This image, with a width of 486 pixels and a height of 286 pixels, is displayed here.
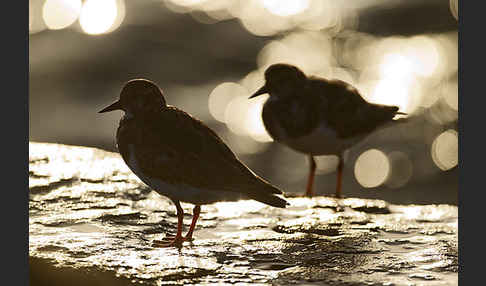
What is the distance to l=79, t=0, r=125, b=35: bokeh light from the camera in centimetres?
2728

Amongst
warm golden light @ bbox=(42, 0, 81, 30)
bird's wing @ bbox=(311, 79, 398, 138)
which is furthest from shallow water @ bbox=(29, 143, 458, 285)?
warm golden light @ bbox=(42, 0, 81, 30)

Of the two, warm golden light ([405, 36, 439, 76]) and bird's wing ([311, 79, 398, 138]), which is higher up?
warm golden light ([405, 36, 439, 76])

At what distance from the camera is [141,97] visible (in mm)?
9164

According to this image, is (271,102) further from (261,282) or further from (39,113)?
(39,113)

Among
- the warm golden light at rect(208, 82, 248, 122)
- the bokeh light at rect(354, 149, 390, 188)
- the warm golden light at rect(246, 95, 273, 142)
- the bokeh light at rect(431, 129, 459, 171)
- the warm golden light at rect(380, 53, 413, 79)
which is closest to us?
the bokeh light at rect(354, 149, 390, 188)

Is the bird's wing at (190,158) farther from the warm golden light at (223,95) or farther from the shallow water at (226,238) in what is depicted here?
the warm golden light at (223,95)

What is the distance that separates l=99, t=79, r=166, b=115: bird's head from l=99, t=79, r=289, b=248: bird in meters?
0.16

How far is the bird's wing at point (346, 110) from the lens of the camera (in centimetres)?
1154

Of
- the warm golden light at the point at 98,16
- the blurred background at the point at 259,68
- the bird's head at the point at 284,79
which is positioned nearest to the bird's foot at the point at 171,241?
the bird's head at the point at 284,79

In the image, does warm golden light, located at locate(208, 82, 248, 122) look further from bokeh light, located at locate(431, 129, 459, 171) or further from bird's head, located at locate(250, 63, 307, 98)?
bird's head, located at locate(250, 63, 307, 98)

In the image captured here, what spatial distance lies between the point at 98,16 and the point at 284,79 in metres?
18.5

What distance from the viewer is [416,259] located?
827cm

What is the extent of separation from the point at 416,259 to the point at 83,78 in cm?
1709

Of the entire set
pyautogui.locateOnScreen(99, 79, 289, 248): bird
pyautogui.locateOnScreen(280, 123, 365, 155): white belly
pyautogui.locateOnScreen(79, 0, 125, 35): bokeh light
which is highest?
pyautogui.locateOnScreen(79, 0, 125, 35): bokeh light
